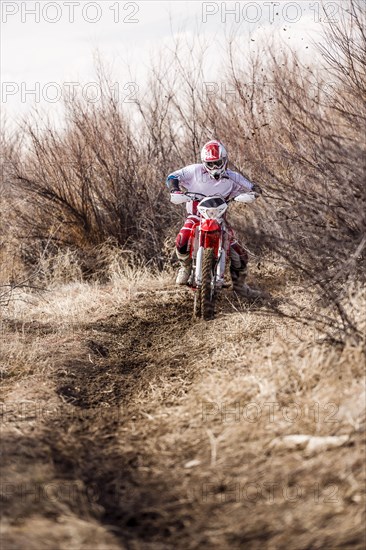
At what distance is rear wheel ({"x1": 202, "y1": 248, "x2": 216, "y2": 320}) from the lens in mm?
8195

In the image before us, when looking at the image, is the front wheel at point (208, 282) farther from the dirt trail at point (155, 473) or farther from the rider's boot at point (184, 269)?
the dirt trail at point (155, 473)

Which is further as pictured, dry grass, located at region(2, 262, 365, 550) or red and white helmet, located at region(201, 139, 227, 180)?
red and white helmet, located at region(201, 139, 227, 180)

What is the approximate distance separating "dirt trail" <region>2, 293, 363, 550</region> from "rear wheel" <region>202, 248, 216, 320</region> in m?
1.45

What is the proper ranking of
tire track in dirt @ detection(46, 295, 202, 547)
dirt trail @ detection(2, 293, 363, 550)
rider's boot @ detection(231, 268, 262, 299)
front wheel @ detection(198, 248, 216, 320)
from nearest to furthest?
dirt trail @ detection(2, 293, 363, 550)
tire track in dirt @ detection(46, 295, 202, 547)
front wheel @ detection(198, 248, 216, 320)
rider's boot @ detection(231, 268, 262, 299)

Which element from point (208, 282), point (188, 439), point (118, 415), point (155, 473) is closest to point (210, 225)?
point (208, 282)

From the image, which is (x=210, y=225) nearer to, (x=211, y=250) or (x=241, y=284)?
(x=211, y=250)

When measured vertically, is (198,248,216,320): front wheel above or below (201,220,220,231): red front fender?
below

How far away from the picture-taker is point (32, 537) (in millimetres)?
3666

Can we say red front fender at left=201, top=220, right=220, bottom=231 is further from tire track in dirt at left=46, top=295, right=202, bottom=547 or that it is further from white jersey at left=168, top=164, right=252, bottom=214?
tire track in dirt at left=46, top=295, right=202, bottom=547

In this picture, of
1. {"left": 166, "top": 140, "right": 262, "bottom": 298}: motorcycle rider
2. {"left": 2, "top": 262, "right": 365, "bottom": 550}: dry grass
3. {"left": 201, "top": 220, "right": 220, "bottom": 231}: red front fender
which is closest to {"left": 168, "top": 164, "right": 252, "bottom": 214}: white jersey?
{"left": 166, "top": 140, "right": 262, "bottom": 298}: motorcycle rider

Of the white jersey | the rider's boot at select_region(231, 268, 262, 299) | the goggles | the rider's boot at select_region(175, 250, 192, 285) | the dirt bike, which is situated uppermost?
the goggles

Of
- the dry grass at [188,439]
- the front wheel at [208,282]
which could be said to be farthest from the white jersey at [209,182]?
the dry grass at [188,439]

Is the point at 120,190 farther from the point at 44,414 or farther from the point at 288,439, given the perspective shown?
the point at 288,439

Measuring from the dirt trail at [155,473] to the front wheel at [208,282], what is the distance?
4.77 feet
